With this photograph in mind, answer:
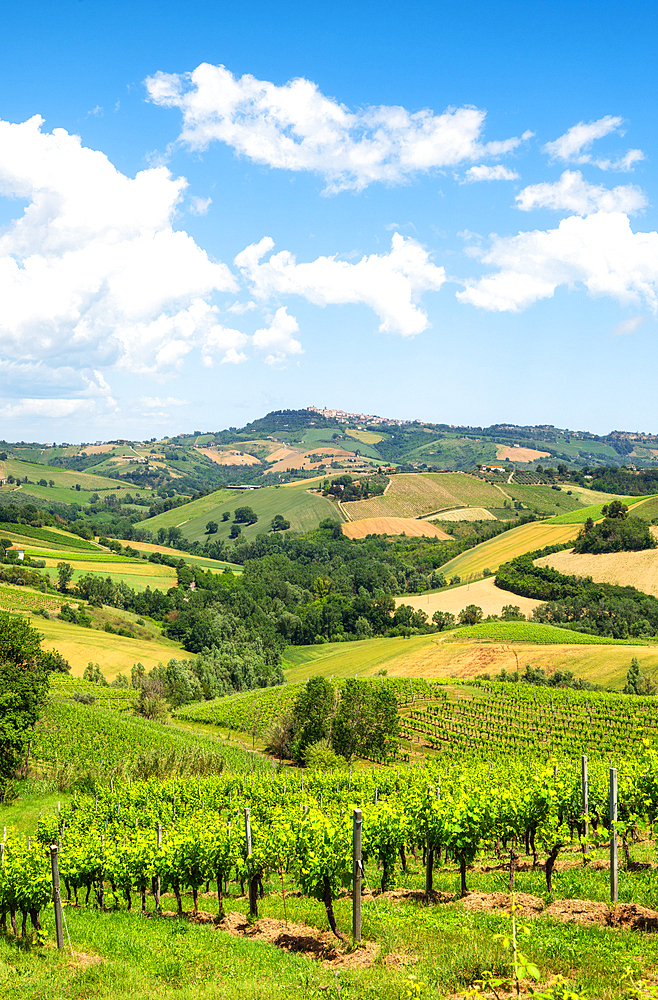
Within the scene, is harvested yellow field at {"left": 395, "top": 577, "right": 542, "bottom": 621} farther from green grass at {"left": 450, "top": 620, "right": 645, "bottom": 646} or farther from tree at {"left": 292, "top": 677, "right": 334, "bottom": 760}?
tree at {"left": 292, "top": 677, "right": 334, "bottom": 760}

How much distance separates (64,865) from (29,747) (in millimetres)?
28023

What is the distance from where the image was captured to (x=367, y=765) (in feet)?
180

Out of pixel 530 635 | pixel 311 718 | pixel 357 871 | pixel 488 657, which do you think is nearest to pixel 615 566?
pixel 530 635

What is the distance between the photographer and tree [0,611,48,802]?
124ft

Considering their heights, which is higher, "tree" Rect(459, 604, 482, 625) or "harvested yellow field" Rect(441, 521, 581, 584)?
"harvested yellow field" Rect(441, 521, 581, 584)

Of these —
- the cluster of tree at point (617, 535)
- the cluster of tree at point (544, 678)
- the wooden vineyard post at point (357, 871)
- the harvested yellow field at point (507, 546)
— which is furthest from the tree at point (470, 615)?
the wooden vineyard post at point (357, 871)

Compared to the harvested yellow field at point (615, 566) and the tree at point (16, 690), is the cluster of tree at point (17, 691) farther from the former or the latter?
the harvested yellow field at point (615, 566)

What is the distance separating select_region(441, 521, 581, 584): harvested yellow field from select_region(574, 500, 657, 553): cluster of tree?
27.7 ft

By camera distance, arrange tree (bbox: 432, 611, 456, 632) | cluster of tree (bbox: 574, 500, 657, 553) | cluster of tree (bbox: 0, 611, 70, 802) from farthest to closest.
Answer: cluster of tree (bbox: 574, 500, 657, 553), tree (bbox: 432, 611, 456, 632), cluster of tree (bbox: 0, 611, 70, 802)

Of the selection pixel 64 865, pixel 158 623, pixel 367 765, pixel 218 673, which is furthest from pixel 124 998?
pixel 158 623

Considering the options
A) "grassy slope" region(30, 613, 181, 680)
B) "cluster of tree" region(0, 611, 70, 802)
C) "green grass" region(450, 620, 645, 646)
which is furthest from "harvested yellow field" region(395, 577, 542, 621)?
"cluster of tree" region(0, 611, 70, 802)

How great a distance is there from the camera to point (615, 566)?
448 ft

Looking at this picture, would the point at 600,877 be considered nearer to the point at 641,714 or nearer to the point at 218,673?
the point at 641,714

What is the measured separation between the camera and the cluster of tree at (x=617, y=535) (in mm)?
142000
